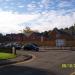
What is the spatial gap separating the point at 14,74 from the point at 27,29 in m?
134

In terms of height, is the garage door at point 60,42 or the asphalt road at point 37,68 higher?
the garage door at point 60,42

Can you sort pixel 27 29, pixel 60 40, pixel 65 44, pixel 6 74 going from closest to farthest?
pixel 6 74 → pixel 65 44 → pixel 60 40 → pixel 27 29

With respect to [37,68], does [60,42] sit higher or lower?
higher

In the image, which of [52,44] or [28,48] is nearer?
[28,48]

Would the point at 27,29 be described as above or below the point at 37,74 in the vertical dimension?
above

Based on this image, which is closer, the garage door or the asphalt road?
the asphalt road

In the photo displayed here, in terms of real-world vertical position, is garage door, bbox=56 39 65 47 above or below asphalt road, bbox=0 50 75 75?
above

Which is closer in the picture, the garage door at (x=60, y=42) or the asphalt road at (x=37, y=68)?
the asphalt road at (x=37, y=68)

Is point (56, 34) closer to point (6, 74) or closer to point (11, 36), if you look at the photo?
point (11, 36)

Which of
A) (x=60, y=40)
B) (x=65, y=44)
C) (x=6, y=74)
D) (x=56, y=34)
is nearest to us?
(x=6, y=74)

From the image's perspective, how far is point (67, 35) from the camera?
107 m

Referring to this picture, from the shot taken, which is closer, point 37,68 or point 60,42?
point 37,68

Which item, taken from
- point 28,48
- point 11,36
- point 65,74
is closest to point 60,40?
point 11,36

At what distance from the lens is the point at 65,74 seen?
17.0 meters
